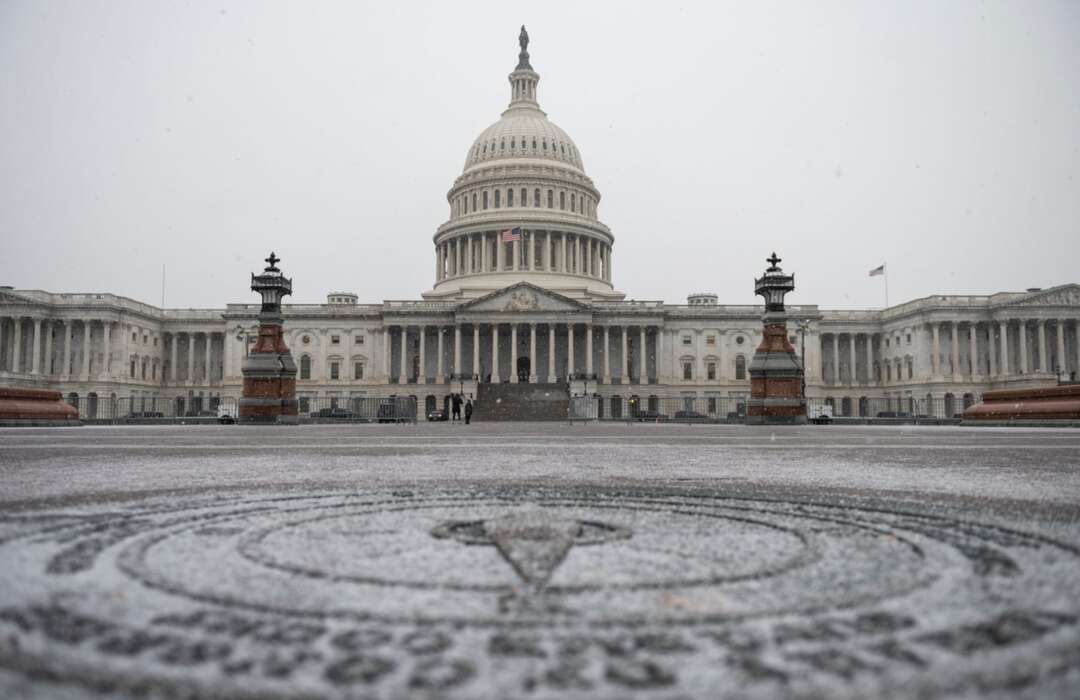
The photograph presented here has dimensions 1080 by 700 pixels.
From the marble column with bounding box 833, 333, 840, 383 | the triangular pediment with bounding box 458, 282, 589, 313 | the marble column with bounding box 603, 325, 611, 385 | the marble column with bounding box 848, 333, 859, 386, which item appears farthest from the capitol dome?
the marble column with bounding box 848, 333, 859, 386

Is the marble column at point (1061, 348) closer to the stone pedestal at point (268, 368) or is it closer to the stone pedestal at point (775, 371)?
the stone pedestal at point (775, 371)

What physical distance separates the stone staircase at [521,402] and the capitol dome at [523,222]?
1964cm

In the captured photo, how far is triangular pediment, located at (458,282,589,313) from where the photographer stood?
3187 inches

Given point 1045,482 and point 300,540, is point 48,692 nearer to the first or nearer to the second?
point 300,540

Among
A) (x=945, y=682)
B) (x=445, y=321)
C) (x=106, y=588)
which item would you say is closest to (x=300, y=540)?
(x=106, y=588)

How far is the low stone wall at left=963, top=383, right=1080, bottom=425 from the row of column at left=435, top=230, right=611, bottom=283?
6085 cm

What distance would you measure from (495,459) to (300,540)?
6.75m

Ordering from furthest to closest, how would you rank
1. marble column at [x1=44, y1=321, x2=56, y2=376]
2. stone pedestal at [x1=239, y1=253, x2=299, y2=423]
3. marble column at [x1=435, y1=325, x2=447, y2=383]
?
marble column at [x1=44, y1=321, x2=56, y2=376], marble column at [x1=435, y1=325, x2=447, y2=383], stone pedestal at [x1=239, y1=253, x2=299, y2=423]

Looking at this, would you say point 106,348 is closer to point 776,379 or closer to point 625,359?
point 625,359

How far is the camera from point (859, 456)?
1128 centimetres

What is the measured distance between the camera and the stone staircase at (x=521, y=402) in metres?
62.3

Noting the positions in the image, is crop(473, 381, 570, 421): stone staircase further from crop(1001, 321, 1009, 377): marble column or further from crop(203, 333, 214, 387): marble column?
crop(1001, 321, 1009, 377): marble column

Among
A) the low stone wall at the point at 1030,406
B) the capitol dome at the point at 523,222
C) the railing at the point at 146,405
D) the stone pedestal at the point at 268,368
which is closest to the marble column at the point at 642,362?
the capitol dome at the point at 523,222

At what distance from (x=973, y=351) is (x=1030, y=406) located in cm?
5969
